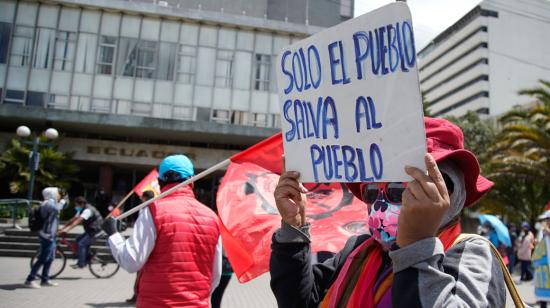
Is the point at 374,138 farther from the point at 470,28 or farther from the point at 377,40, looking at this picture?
the point at 470,28

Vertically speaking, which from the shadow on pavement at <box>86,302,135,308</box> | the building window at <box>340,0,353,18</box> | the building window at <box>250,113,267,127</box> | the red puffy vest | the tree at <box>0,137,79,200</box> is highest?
the building window at <box>340,0,353,18</box>

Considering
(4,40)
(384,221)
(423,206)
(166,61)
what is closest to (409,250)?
(423,206)

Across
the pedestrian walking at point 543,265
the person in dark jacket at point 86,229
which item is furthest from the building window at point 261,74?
the pedestrian walking at point 543,265

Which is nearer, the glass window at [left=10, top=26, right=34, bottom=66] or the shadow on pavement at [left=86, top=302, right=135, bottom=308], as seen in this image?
the shadow on pavement at [left=86, top=302, right=135, bottom=308]

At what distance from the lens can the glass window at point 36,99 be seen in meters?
25.2

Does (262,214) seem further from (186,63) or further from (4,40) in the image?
(4,40)

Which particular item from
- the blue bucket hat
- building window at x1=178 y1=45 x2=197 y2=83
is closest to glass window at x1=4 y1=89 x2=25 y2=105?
building window at x1=178 y1=45 x2=197 y2=83

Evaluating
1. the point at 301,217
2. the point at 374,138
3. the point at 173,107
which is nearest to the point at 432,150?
the point at 374,138

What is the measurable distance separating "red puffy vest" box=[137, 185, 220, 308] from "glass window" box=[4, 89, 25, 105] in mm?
25477

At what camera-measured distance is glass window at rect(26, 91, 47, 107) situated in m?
25.2

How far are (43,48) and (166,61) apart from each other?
660 cm

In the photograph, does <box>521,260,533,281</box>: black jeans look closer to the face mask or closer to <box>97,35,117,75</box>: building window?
the face mask

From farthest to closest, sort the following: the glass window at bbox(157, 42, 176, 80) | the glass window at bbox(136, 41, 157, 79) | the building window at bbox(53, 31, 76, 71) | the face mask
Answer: the glass window at bbox(157, 42, 176, 80), the glass window at bbox(136, 41, 157, 79), the building window at bbox(53, 31, 76, 71), the face mask

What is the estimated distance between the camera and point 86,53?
25.9m
